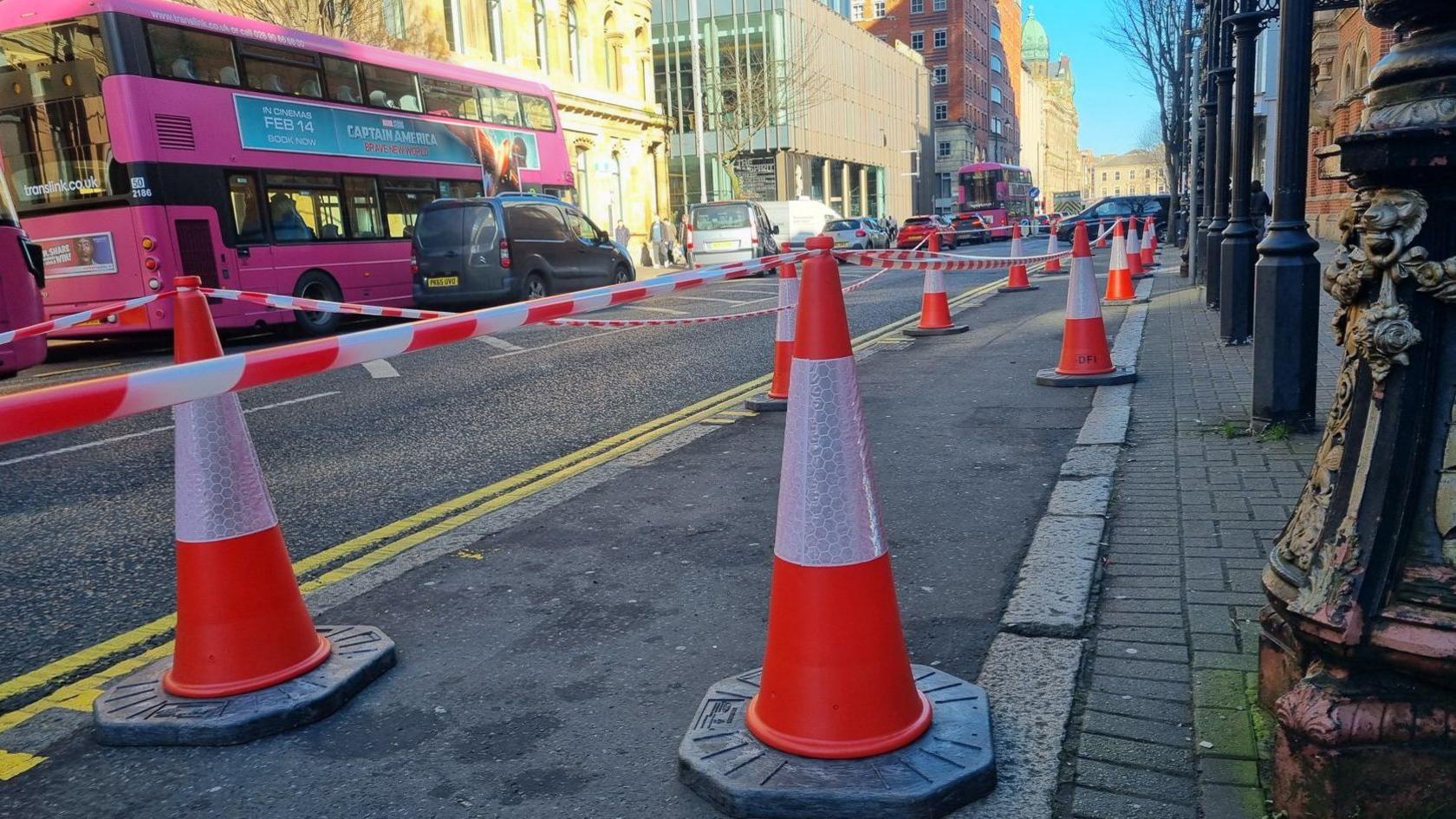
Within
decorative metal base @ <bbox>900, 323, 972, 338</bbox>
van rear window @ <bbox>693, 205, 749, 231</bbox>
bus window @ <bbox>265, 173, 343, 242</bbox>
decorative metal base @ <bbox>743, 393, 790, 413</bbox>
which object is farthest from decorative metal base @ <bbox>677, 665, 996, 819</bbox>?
van rear window @ <bbox>693, 205, 749, 231</bbox>

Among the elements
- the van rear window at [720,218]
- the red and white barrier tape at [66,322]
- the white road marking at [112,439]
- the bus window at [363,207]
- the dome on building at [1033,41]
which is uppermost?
the dome on building at [1033,41]

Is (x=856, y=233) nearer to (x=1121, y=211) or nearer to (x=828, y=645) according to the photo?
(x=1121, y=211)

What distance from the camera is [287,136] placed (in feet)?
51.2

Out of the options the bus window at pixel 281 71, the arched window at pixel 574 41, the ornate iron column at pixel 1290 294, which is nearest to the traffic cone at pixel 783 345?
the ornate iron column at pixel 1290 294

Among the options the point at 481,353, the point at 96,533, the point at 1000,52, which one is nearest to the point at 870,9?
the point at 1000,52

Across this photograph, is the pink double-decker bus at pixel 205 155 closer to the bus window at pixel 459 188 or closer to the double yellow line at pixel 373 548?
the bus window at pixel 459 188

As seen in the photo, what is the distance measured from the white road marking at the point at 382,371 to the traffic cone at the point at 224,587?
22.7 ft

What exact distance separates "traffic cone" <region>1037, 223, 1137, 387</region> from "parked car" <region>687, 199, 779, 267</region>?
18.7 m

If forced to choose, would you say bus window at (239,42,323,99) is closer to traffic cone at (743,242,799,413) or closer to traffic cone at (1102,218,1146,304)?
traffic cone at (743,242,799,413)

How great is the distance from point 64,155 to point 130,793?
1352 centimetres

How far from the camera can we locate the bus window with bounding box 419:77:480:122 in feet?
61.1

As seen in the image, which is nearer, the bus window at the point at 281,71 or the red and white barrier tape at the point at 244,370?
the red and white barrier tape at the point at 244,370

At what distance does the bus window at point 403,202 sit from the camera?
17.6 meters

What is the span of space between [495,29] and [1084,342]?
99.4 ft
